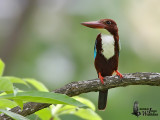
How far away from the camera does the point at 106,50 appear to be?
4.02 meters

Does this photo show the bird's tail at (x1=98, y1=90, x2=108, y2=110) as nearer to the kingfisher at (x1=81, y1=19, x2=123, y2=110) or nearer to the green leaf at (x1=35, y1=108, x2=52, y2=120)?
the kingfisher at (x1=81, y1=19, x2=123, y2=110)

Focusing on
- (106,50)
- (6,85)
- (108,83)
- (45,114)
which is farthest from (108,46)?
(6,85)

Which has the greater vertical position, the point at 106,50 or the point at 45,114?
the point at 106,50

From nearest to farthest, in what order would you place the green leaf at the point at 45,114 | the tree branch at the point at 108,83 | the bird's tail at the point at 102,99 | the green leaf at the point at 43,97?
the green leaf at the point at 43,97, the green leaf at the point at 45,114, the tree branch at the point at 108,83, the bird's tail at the point at 102,99

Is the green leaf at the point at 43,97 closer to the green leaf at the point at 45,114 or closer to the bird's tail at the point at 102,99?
the green leaf at the point at 45,114

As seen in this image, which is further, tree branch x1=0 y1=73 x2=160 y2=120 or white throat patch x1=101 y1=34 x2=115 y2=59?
white throat patch x1=101 y1=34 x2=115 y2=59

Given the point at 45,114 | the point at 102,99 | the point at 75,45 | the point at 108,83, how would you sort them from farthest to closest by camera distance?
the point at 75,45, the point at 102,99, the point at 108,83, the point at 45,114

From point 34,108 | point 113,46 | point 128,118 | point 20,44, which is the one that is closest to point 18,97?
point 34,108

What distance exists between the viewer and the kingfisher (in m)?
4.00

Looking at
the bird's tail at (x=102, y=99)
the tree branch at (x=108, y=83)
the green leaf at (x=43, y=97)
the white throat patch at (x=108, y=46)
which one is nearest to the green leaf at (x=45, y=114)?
the tree branch at (x=108, y=83)

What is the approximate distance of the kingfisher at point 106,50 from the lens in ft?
13.1

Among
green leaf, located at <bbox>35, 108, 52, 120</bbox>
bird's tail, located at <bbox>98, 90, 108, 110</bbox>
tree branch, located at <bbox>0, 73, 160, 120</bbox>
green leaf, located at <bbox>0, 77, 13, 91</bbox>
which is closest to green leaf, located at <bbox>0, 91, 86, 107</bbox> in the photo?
green leaf, located at <bbox>0, 77, 13, 91</bbox>

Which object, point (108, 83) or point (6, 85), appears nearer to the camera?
point (6, 85)

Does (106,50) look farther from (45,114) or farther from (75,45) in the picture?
(75,45)
